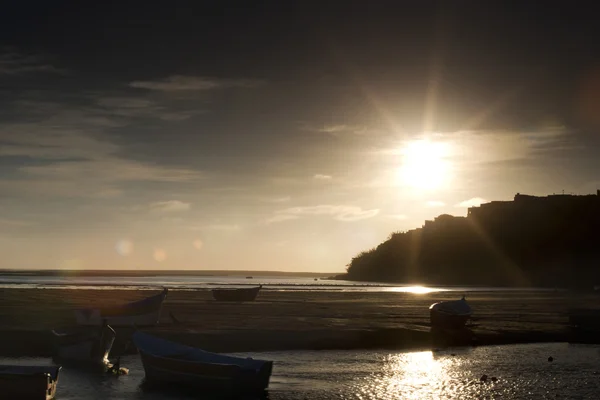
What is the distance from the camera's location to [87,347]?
32844mm

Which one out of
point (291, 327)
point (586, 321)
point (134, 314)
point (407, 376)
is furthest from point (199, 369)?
point (586, 321)

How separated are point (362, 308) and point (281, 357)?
114 ft

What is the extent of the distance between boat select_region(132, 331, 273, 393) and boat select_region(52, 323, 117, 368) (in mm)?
3506

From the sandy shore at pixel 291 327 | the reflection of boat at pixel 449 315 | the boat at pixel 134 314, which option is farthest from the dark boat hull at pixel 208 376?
the reflection of boat at pixel 449 315

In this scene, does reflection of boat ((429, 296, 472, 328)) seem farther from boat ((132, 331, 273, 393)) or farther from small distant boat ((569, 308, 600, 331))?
boat ((132, 331, 273, 393))

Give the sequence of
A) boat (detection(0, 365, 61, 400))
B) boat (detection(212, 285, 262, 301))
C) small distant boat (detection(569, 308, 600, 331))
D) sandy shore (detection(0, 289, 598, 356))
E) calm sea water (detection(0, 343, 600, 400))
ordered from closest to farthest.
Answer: boat (detection(0, 365, 61, 400)), calm sea water (detection(0, 343, 600, 400)), sandy shore (detection(0, 289, 598, 356)), small distant boat (detection(569, 308, 600, 331)), boat (detection(212, 285, 262, 301))

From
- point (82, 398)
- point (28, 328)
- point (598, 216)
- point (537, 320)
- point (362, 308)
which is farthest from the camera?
point (598, 216)

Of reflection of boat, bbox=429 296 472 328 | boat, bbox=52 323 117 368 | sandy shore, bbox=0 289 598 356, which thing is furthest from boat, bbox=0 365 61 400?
reflection of boat, bbox=429 296 472 328

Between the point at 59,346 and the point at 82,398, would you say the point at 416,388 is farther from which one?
the point at 59,346

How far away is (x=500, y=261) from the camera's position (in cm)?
19562

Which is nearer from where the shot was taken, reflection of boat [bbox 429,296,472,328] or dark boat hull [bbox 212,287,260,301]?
reflection of boat [bbox 429,296,472,328]

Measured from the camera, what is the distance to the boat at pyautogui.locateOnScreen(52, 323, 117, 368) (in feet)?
107

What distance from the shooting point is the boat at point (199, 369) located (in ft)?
84.9

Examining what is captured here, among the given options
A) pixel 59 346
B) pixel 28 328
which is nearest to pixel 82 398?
pixel 59 346
